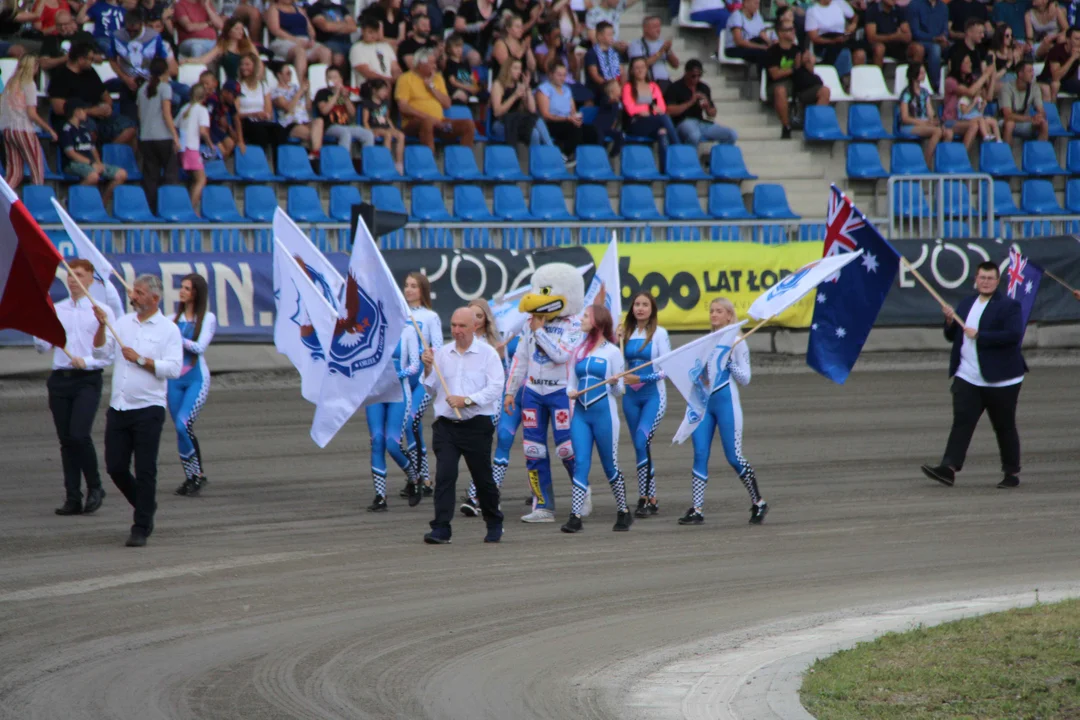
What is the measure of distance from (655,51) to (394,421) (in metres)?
14.7

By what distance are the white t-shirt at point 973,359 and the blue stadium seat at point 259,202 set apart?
1080cm

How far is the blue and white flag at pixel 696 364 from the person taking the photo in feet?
37.5

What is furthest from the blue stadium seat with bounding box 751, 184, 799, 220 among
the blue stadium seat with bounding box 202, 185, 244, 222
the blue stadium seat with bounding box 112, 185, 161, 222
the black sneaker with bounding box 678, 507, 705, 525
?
the black sneaker with bounding box 678, 507, 705, 525

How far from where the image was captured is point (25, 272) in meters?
10.7

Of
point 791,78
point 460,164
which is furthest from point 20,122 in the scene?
point 791,78

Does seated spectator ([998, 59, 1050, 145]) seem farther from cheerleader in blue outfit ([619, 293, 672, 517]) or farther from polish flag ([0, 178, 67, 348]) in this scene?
polish flag ([0, 178, 67, 348])

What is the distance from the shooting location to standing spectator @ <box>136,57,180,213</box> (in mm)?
19844

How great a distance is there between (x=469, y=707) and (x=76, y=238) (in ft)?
22.0

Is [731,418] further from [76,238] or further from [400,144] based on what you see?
[400,144]

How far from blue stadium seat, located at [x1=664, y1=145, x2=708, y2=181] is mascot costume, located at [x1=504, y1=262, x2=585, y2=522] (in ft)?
42.2

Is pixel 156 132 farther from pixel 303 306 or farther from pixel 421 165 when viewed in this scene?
pixel 303 306

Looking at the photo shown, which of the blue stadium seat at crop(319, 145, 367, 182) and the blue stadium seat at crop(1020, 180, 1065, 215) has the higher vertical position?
the blue stadium seat at crop(319, 145, 367, 182)

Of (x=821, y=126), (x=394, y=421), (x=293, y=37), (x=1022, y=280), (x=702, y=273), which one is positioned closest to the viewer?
(x=394, y=421)

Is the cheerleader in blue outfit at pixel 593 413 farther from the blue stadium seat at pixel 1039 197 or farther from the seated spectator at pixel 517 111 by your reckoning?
the blue stadium seat at pixel 1039 197
